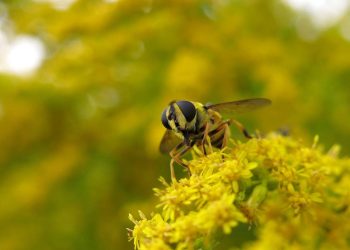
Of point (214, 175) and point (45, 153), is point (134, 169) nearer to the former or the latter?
point (45, 153)

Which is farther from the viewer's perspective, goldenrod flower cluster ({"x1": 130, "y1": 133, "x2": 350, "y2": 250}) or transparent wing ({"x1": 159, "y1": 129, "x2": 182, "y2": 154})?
transparent wing ({"x1": 159, "y1": 129, "x2": 182, "y2": 154})

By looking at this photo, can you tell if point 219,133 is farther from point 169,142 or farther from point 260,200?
point 260,200

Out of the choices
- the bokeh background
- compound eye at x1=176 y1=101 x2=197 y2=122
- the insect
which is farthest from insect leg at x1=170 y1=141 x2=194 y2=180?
the bokeh background

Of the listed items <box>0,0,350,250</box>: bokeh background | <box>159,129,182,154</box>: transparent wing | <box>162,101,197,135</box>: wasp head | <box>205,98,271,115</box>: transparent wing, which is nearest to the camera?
<box>162,101,197,135</box>: wasp head

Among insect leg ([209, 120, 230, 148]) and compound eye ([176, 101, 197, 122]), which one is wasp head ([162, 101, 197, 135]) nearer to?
compound eye ([176, 101, 197, 122])

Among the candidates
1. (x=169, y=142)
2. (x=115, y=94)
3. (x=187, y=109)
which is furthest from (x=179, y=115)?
(x=115, y=94)

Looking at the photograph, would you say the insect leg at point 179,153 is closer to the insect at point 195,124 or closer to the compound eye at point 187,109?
the insect at point 195,124

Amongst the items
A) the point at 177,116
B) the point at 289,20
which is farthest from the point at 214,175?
the point at 289,20

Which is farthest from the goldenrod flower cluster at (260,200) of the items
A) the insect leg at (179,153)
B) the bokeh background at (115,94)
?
the bokeh background at (115,94)
